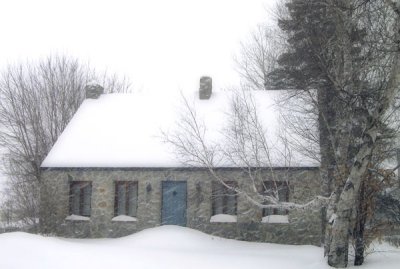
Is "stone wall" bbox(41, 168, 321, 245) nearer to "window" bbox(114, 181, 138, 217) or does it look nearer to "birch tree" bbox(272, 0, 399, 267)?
"window" bbox(114, 181, 138, 217)

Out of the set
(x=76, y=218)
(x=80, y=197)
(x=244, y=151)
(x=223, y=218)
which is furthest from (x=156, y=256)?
(x=80, y=197)

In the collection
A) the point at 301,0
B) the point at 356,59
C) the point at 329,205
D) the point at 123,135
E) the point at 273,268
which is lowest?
the point at 273,268

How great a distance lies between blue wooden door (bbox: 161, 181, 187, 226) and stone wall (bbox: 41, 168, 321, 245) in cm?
20

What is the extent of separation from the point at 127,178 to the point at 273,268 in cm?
893

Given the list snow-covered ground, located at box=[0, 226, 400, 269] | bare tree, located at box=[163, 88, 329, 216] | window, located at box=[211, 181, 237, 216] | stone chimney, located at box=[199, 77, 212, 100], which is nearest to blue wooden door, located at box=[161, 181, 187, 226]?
window, located at box=[211, 181, 237, 216]

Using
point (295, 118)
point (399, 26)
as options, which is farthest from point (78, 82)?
point (399, 26)

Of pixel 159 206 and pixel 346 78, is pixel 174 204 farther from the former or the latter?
pixel 346 78

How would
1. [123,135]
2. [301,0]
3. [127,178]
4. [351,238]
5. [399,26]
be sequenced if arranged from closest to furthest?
[399,26] → [351,238] → [301,0] → [127,178] → [123,135]

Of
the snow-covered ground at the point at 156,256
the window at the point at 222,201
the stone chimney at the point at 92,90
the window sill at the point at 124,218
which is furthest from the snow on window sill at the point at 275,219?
the stone chimney at the point at 92,90

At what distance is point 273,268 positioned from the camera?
11.5 m

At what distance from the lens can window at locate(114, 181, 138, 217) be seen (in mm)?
19172

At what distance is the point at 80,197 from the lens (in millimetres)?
19703

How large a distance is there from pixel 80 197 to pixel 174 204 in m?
4.07

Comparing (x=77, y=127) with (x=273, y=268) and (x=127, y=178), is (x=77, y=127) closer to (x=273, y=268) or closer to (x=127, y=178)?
(x=127, y=178)
